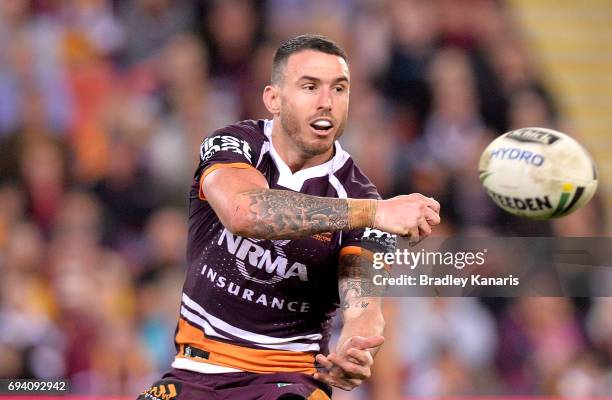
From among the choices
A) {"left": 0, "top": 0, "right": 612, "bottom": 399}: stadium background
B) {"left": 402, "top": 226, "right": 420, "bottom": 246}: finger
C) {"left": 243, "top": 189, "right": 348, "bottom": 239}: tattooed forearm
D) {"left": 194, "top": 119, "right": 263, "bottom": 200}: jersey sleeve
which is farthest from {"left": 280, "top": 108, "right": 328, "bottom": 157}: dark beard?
{"left": 0, "top": 0, "right": 612, "bottom": 399}: stadium background

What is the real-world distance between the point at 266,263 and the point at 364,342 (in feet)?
2.28

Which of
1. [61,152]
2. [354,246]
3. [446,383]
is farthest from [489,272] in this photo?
[61,152]

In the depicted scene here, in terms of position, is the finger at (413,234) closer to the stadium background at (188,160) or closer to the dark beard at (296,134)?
the dark beard at (296,134)

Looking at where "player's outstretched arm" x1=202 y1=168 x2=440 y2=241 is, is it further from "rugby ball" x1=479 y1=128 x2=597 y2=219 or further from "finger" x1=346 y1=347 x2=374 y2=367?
"rugby ball" x1=479 y1=128 x2=597 y2=219

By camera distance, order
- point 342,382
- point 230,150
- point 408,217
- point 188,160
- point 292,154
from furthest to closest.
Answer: point 188,160, point 292,154, point 230,150, point 342,382, point 408,217

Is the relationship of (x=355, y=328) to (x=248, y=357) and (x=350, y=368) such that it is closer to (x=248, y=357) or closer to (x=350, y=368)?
(x=350, y=368)

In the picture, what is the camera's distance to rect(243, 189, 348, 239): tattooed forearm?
4.07 m

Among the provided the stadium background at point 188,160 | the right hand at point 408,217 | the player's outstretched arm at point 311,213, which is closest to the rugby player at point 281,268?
the player's outstretched arm at point 311,213

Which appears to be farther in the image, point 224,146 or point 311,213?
point 224,146

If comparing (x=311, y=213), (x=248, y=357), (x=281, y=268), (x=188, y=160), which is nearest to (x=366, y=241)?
(x=281, y=268)

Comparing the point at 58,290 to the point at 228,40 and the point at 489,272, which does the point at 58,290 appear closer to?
the point at 228,40

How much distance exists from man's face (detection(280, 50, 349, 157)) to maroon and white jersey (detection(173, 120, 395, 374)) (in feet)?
0.53

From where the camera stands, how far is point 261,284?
464cm

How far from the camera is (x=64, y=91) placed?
32.7ft
